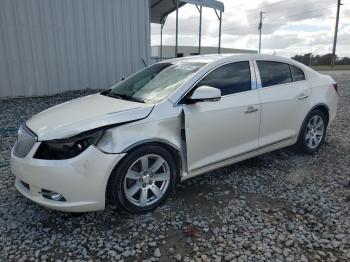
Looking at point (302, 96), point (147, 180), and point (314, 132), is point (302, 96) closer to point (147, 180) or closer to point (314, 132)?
point (314, 132)

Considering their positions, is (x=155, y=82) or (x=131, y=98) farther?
(x=155, y=82)

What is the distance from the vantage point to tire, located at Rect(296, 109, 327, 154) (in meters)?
4.56

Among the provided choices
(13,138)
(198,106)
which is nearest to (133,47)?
(13,138)

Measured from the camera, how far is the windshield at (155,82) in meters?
3.38

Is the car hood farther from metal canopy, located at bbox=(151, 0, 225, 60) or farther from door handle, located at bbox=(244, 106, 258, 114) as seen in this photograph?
metal canopy, located at bbox=(151, 0, 225, 60)

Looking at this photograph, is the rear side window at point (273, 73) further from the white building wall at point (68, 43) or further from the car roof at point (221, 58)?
the white building wall at point (68, 43)

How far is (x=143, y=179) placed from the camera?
3.05 m

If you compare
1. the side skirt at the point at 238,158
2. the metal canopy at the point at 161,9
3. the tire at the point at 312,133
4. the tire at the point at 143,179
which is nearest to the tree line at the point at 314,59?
the metal canopy at the point at 161,9

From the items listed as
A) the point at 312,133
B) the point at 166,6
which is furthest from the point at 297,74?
the point at 166,6

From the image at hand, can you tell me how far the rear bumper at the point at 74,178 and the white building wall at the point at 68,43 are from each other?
7145 mm

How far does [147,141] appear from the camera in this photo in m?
2.91

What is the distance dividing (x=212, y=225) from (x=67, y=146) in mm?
1533

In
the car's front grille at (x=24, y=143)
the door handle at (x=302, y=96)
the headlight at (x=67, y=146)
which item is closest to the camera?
the headlight at (x=67, y=146)

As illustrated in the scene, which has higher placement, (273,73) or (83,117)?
(273,73)
